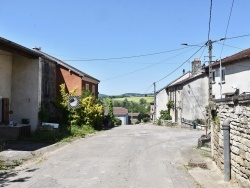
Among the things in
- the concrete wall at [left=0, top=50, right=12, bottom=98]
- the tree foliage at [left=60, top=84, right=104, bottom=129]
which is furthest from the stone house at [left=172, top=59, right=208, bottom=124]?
the concrete wall at [left=0, top=50, right=12, bottom=98]

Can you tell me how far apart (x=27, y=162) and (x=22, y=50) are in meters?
9.62

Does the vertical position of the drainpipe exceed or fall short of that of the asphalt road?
it exceeds it

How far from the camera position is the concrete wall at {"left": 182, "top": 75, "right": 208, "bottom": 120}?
3975 cm

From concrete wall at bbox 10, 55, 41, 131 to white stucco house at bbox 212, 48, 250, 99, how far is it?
15169 mm

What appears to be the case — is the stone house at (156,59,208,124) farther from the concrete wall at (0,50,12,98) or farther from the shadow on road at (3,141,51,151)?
the shadow on road at (3,141,51,151)

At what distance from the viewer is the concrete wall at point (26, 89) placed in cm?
2302

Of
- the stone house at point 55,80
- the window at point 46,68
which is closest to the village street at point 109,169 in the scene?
the stone house at point 55,80

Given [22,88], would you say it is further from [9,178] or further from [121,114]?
[121,114]

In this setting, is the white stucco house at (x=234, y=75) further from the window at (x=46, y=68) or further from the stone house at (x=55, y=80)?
the window at (x=46, y=68)

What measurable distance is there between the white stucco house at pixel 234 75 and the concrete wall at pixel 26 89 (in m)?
15.2

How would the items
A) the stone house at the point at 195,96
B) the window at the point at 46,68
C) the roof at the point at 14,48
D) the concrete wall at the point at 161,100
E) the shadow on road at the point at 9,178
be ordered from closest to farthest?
the shadow on road at the point at 9,178
the roof at the point at 14,48
the window at the point at 46,68
the stone house at the point at 195,96
the concrete wall at the point at 161,100

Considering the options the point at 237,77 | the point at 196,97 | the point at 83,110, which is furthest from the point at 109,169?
the point at 196,97

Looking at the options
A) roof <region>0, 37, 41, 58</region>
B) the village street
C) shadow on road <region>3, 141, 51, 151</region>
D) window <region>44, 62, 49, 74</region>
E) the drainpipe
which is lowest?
the village street

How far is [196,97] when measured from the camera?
40250mm
